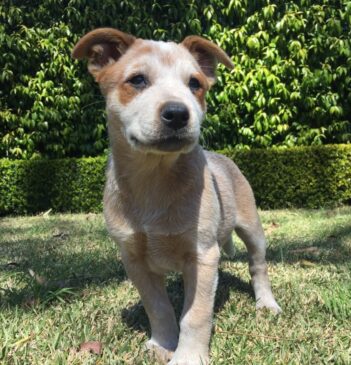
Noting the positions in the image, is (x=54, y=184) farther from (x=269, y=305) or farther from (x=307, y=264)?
(x=269, y=305)

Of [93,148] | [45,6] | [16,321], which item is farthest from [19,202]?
[16,321]

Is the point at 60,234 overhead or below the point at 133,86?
below

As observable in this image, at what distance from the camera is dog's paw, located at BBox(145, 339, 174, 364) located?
8.97 ft

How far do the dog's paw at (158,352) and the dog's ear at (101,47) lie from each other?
1682 mm

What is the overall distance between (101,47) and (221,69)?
6664 millimetres

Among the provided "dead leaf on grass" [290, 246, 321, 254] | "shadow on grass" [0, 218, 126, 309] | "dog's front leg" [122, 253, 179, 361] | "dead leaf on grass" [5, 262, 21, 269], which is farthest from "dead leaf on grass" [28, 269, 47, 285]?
"dead leaf on grass" [290, 246, 321, 254]

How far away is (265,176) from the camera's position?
932cm

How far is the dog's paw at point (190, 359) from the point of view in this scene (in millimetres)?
2594

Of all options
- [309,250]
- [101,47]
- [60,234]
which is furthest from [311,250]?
[60,234]

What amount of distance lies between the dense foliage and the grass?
4483 mm

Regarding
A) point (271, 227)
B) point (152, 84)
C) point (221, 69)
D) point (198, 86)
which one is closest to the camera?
point (152, 84)

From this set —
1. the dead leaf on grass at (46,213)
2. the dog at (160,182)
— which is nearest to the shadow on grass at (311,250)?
the dog at (160,182)

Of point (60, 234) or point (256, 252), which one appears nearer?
point (256, 252)

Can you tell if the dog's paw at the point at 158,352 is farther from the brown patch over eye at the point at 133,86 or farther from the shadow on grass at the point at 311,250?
the shadow on grass at the point at 311,250
